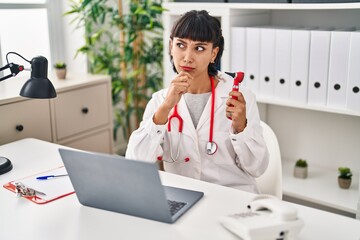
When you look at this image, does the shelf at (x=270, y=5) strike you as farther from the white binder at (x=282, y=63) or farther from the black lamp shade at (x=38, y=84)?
the black lamp shade at (x=38, y=84)

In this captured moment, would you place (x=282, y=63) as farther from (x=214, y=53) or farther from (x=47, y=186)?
(x=47, y=186)

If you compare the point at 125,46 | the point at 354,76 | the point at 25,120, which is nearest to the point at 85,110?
the point at 25,120

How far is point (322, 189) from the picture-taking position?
2.17 meters

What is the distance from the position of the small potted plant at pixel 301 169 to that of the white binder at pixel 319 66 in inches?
15.1

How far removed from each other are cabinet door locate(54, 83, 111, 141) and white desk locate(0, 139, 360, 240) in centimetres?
86

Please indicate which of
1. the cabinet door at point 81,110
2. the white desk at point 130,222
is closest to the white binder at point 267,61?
the cabinet door at point 81,110

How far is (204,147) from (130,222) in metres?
0.49

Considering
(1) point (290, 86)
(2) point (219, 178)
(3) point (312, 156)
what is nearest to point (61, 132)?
(2) point (219, 178)

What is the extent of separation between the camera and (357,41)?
1844 mm

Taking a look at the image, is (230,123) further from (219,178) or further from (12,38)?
Answer: (12,38)

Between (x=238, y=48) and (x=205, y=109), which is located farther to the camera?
(x=238, y=48)

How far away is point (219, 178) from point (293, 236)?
56 centimetres

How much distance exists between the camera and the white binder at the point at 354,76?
6.07ft

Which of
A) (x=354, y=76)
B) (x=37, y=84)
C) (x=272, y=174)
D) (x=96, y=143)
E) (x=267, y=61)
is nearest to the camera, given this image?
(x=37, y=84)
